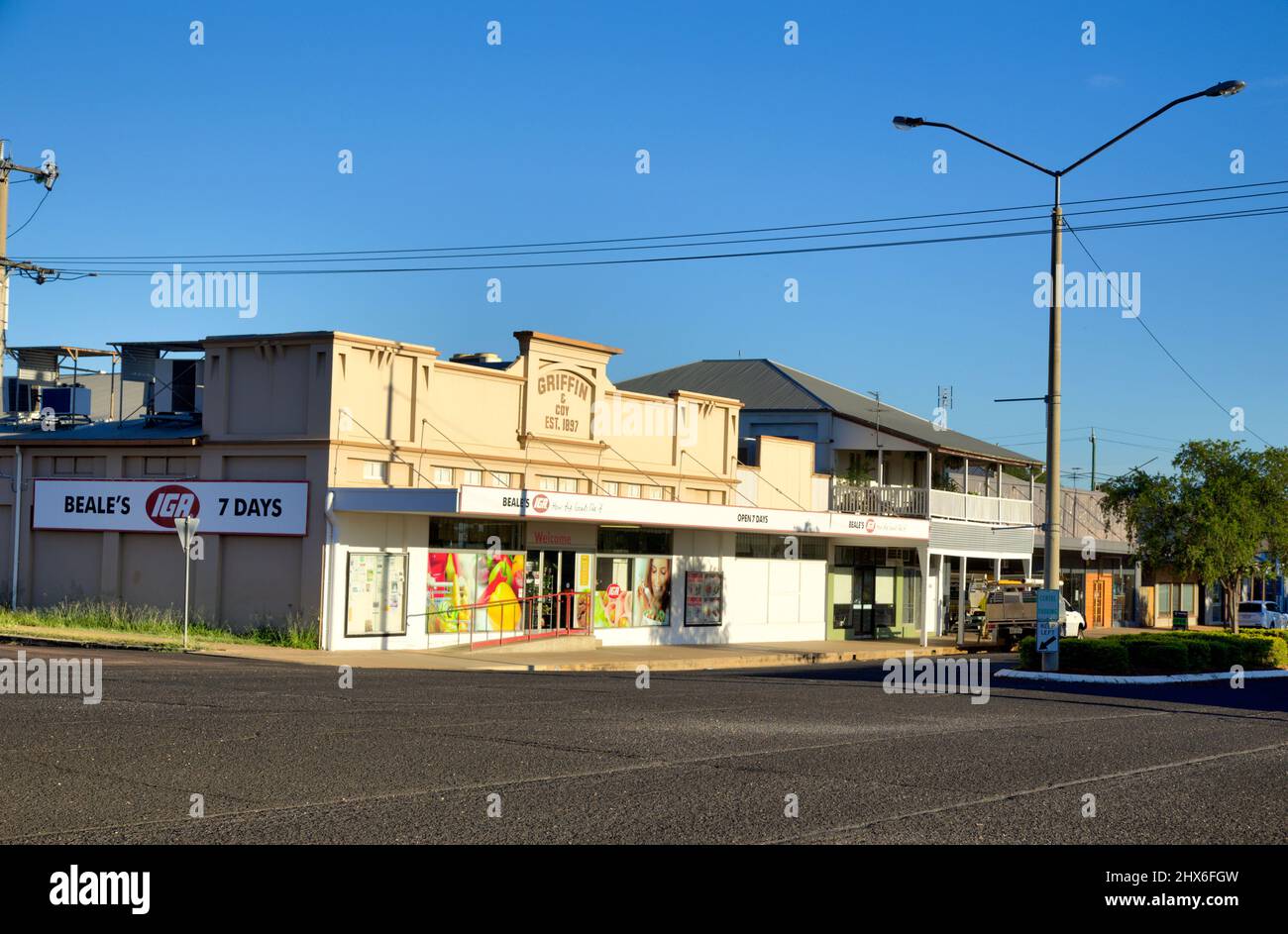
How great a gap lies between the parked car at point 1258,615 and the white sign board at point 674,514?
74.6 feet

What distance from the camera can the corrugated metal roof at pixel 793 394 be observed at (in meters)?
45.1

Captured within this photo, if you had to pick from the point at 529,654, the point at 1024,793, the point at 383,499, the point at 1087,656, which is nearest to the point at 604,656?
the point at 529,654

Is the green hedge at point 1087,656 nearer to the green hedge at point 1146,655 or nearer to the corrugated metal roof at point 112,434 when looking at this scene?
the green hedge at point 1146,655

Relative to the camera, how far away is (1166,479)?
46562 millimetres

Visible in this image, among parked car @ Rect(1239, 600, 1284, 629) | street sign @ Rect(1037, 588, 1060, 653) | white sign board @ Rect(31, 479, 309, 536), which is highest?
white sign board @ Rect(31, 479, 309, 536)

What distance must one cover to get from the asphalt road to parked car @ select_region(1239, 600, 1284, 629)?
40.3m

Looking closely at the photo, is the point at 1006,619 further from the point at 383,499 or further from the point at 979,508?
the point at 383,499

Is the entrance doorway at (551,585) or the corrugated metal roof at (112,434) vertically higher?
the corrugated metal roof at (112,434)

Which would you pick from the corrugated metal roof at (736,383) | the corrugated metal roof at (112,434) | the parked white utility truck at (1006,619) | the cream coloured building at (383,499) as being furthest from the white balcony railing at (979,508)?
the corrugated metal roof at (112,434)

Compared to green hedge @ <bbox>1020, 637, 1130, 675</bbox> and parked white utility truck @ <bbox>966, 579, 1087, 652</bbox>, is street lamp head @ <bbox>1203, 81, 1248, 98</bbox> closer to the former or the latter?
green hedge @ <bbox>1020, 637, 1130, 675</bbox>

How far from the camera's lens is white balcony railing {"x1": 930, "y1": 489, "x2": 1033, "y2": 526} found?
44375 millimetres

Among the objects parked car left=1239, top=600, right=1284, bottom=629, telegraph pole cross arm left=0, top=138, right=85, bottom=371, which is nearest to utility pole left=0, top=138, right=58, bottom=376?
telegraph pole cross arm left=0, top=138, right=85, bottom=371
